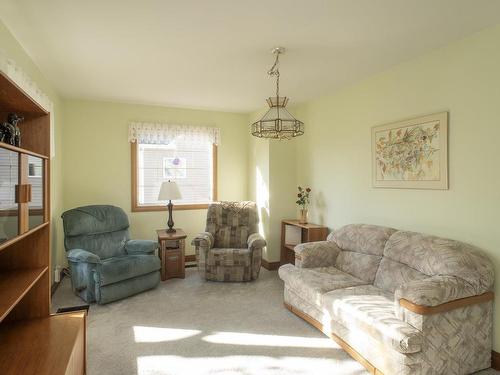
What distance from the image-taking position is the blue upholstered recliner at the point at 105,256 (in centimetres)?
327

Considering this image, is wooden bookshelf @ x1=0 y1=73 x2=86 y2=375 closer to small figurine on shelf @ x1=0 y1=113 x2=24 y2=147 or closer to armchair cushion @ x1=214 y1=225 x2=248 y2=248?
small figurine on shelf @ x1=0 y1=113 x2=24 y2=147

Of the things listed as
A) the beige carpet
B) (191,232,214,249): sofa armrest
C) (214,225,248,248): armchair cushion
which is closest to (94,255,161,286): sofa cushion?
the beige carpet

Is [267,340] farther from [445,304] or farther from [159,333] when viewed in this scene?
[445,304]

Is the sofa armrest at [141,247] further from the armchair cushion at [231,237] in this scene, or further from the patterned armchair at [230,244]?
the armchair cushion at [231,237]

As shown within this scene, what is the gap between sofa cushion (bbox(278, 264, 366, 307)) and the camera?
8.89 feet

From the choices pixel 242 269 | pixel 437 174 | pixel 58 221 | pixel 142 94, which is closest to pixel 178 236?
pixel 242 269

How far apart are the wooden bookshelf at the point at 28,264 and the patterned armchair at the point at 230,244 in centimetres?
208

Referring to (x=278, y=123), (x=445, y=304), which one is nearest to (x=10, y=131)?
(x=278, y=123)

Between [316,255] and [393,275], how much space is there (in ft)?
2.57

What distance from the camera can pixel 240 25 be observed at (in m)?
2.24

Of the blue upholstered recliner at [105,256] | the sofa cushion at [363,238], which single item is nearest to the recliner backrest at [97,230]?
the blue upholstered recliner at [105,256]

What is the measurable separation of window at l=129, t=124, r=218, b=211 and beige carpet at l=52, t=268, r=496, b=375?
5.03ft

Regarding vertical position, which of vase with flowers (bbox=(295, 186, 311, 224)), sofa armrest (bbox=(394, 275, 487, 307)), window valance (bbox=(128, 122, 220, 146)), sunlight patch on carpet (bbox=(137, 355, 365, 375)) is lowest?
sunlight patch on carpet (bbox=(137, 355, 365, 375))

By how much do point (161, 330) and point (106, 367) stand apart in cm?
58
